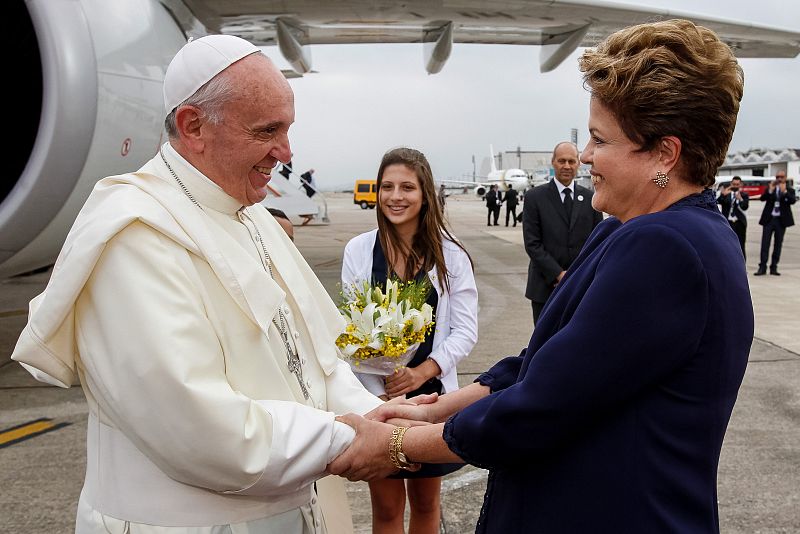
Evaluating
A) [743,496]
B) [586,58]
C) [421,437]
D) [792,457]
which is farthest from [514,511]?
[792,457]

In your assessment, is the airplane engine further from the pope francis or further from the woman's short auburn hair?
the woman's short auburn hair

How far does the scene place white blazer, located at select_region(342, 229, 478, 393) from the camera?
3027mm

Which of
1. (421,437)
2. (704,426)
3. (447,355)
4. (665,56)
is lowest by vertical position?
(447,355)

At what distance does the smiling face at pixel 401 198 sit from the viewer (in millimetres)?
3141

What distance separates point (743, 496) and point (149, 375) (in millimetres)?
3272

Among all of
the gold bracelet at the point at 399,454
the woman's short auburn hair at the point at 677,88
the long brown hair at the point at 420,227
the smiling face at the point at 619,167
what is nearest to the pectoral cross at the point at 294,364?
the gold bracelet at the point at 399,454

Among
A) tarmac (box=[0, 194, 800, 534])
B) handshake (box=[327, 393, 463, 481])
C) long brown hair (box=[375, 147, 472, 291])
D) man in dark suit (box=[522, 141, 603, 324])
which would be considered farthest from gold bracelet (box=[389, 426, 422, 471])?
man in dark suit (box=[522, 141, 603, 324])

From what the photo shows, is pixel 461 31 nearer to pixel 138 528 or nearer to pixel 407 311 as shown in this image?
pixel 407 311

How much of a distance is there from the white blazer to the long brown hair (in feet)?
0.15

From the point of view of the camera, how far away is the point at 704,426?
4.73 ft

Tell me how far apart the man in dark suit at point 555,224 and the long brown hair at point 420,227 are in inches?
101

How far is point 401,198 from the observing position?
10.3 ft

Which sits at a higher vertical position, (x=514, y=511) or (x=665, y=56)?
(x=665, y=56)

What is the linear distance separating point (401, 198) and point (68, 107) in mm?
2205
